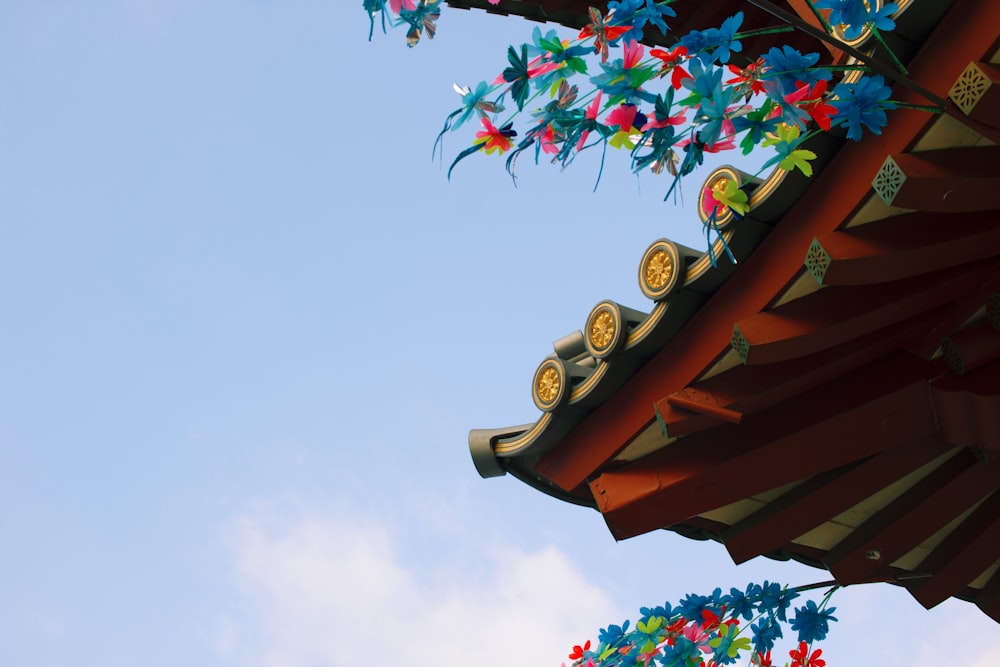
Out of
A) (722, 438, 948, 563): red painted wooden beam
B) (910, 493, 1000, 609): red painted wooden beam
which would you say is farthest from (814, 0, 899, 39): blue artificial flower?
(910, 493, 1000, 609): red painted wooden beam

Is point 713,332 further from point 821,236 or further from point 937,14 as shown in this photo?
point 937,14

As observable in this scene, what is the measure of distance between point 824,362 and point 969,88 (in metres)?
1.55

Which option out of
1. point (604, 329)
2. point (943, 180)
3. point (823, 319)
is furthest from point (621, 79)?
Result: point (604, 329)

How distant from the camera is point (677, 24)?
258 inches

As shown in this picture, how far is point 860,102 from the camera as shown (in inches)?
140

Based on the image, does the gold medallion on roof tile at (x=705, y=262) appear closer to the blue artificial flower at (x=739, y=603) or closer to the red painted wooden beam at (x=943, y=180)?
the red painted wooden beam at (x=943, y=180)

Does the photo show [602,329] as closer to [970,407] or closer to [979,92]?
[970,407]

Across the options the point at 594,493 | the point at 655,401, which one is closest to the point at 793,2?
the point at 655,401

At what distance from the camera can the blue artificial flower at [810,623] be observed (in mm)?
6508

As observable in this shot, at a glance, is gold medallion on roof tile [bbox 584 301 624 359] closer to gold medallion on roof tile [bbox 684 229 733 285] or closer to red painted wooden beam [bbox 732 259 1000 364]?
gold medallion on roof tile [bbox 684 229 733 285]

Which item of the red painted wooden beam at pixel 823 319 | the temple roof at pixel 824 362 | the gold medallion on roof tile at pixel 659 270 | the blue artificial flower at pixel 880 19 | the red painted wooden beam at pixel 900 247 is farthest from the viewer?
the gold medallion on roof tile at pixel 659 270

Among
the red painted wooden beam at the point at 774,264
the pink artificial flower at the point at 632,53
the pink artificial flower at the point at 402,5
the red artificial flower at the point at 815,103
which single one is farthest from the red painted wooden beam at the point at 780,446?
the pink artificial flower at the point at 402,5

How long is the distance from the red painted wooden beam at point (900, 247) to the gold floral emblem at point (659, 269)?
0.68 metres

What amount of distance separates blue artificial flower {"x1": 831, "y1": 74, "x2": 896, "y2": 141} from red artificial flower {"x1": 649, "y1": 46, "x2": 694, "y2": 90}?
19.7 inches
